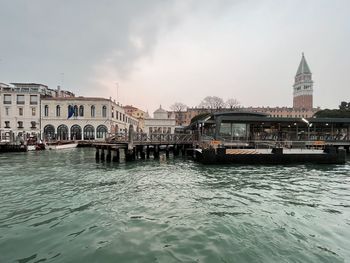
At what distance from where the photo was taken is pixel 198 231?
760cm

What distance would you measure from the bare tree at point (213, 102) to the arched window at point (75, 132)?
5009 centimetres

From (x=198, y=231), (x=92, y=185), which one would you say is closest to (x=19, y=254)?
(x=198, y=231)

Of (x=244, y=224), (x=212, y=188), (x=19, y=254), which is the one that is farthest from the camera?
(x=212, y=188)

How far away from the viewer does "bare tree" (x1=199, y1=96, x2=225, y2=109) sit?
95.7m

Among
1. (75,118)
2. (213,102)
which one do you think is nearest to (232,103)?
(213,102)

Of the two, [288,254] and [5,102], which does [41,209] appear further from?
[5,102]

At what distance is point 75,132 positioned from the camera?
66562mm

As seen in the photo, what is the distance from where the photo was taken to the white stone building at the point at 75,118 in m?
66.0

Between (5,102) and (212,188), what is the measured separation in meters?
70.7

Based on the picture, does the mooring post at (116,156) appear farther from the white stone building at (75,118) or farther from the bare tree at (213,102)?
the bare tree at (213,102)

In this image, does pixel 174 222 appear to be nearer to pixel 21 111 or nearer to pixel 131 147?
pixel 131 147

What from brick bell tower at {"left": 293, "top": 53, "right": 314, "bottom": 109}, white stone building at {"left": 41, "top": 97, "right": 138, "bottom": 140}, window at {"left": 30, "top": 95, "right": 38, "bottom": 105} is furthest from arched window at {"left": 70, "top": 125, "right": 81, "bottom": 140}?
brick bell tower at {"left": 293, "top": 53, "right": 314, "bottom": 109}

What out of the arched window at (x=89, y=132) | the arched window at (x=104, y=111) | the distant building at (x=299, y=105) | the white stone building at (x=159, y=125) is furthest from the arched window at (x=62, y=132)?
the distant building at (x=299, y=105)

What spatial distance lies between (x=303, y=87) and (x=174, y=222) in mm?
166093
